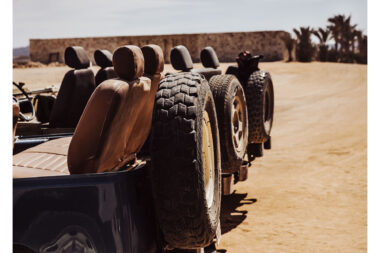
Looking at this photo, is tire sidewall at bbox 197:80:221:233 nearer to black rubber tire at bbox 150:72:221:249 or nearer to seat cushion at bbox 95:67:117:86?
black rubber tire at bbox 150:72:221:249

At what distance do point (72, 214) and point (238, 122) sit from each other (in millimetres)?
3355

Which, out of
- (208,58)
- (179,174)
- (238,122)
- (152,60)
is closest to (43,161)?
(152,60)

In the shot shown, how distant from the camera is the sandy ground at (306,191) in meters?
5.16

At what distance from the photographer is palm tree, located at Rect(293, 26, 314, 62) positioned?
4309cm

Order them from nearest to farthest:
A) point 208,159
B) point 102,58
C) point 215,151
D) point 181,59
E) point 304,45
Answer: point 208,159
point 215,151
point 181,59
point 102,58
point 304,45

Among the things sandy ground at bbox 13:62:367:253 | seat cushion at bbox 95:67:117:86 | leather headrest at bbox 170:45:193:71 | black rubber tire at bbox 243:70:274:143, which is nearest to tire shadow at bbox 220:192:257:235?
sandy ground at bbox 13:62:367:253

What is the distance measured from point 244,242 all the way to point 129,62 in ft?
9.73

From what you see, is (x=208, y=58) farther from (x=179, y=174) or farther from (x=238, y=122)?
(x=179, y=174)

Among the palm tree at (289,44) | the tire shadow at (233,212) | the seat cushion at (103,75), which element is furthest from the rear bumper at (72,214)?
the palm tree at (289,44)

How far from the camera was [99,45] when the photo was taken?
50344mm

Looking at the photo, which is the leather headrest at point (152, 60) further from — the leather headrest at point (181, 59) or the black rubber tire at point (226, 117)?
the leather headrest at point (181, 59)

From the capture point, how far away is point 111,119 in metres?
2.48
